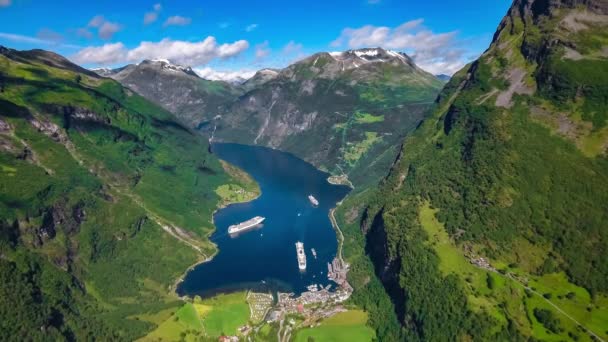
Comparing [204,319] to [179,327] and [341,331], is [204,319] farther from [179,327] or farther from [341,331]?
[341,331]

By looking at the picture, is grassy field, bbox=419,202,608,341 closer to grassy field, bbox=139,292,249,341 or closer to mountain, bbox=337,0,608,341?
mountain, bbox=337,0,608,341

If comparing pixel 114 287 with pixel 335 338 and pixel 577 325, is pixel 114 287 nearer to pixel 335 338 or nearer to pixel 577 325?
pixel 335 338

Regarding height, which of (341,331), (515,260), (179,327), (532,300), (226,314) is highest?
(515,260)

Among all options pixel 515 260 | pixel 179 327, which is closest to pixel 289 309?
pixel 179 327

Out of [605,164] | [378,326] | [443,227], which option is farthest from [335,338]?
[605,164]

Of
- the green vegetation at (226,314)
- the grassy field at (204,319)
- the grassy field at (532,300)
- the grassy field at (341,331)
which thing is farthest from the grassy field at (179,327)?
the grassy field at (532,300)

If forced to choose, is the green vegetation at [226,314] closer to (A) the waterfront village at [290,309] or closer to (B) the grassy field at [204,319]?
(B) the grassy field at [204,319]
